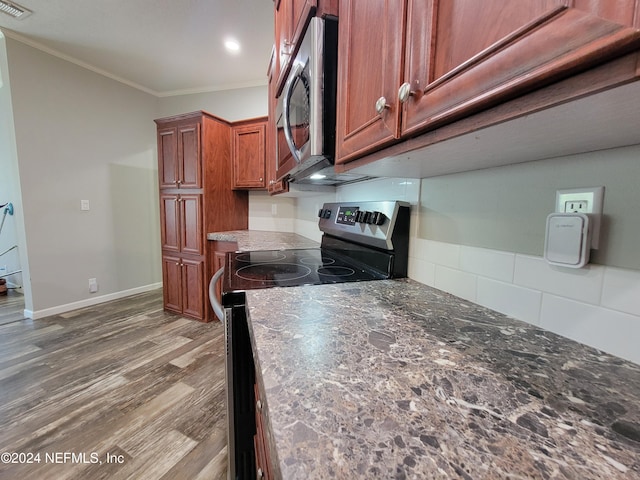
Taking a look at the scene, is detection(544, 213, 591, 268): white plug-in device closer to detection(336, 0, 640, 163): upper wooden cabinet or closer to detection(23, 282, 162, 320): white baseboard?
detection(336, 0, 640, 163): upper wooden cabinet

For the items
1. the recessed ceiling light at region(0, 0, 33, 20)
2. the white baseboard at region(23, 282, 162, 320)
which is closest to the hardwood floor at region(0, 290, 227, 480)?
the white baseboard at region(23, 282, 162, 320)

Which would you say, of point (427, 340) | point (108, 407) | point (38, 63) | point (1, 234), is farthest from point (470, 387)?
point (1, 234)

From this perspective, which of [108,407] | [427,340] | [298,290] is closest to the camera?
[427,340]

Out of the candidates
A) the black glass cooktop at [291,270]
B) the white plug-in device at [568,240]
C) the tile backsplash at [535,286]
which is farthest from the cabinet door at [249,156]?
the white plug-in device at [568,240]

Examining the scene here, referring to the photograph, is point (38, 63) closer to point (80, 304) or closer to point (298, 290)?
point (80, 304)

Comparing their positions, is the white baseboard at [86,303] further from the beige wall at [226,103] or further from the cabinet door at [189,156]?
the beige wall at [226,103]

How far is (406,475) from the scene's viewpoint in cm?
24

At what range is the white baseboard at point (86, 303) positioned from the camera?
8.39 ft

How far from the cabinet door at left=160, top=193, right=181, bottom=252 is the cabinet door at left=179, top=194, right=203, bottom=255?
59 mm

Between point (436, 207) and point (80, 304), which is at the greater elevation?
point (436, 207)

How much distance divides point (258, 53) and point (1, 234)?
4.13m

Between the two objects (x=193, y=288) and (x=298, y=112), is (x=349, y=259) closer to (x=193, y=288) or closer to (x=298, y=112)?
(x=298, y=112)

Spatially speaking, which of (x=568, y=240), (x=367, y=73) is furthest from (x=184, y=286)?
(x=568, y=240)

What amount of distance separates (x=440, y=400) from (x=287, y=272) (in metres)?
0.78
